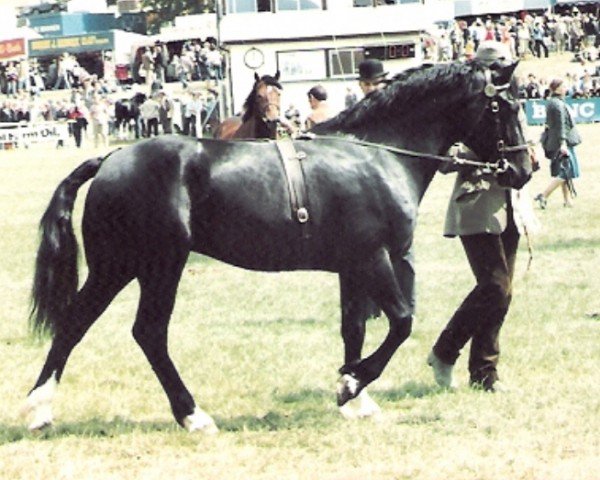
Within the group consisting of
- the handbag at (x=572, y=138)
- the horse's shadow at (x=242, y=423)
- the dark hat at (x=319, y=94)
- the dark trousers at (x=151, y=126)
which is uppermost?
the dark hat at (x=319, y=94)

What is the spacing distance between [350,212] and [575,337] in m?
3.34

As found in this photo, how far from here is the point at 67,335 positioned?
8.14m

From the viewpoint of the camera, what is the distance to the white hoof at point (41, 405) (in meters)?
8.01

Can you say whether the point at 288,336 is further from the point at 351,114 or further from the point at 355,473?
the point at 355,473

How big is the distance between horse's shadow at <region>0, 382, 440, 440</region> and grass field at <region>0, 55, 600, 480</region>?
0.01m

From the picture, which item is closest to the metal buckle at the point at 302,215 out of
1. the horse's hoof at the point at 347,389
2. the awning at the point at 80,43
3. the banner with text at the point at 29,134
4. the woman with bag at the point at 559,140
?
the horse's hoof at the point at 347,389

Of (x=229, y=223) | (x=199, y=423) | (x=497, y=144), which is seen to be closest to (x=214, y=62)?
Result: (x=497, y=144)

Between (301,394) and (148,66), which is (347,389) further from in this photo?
(148,66)

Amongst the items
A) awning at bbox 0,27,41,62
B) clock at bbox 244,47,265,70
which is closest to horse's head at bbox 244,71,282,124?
clock at bbox 244,47,265,70

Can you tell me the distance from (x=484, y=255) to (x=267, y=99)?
11.7 ft

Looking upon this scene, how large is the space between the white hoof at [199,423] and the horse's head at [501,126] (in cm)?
237

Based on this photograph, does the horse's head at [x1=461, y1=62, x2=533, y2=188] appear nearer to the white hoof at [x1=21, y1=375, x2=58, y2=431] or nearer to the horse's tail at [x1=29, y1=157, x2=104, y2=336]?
the horse's tail at [x1=29, y1=157, x2=104, y2=336]

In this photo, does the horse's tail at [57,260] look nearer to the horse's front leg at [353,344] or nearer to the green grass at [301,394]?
the green grass at [301,394]

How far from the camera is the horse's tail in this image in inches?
323
